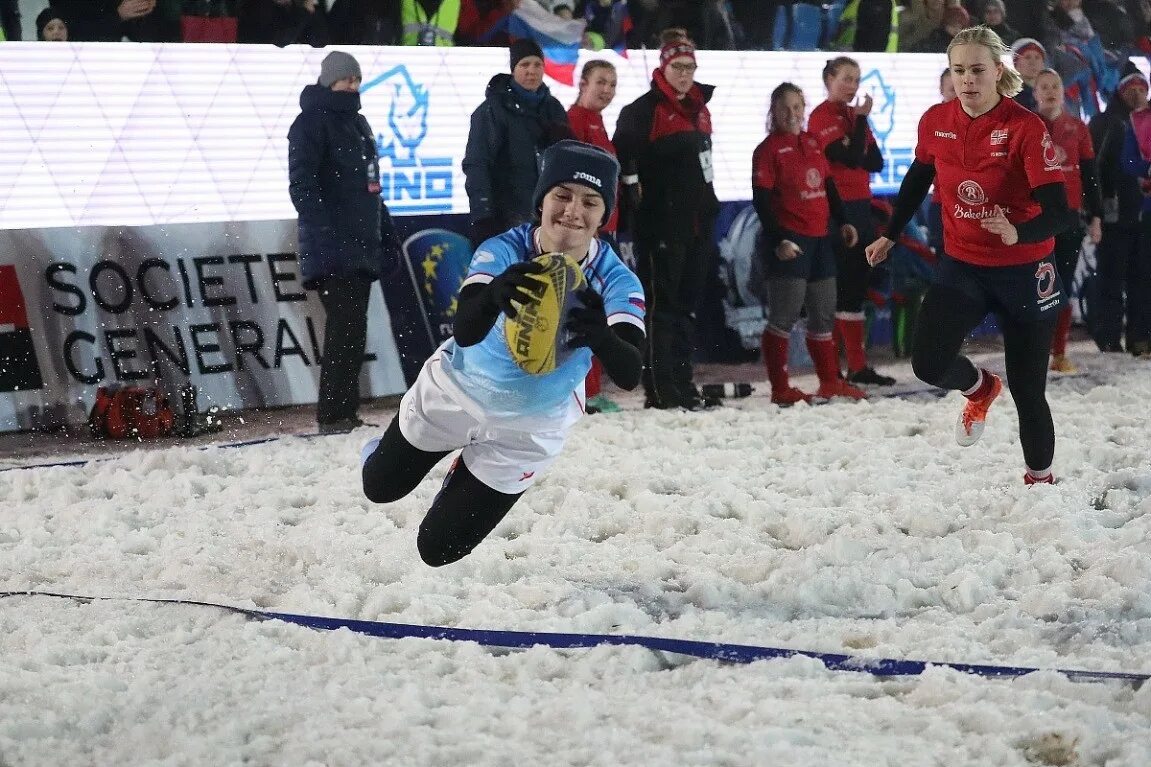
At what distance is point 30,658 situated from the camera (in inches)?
156

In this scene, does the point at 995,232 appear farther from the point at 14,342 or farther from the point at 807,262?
the point at 14,342

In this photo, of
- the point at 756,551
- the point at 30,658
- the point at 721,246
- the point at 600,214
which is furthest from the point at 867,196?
the point at 30,658

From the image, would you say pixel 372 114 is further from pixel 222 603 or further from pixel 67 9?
pixel 222 603

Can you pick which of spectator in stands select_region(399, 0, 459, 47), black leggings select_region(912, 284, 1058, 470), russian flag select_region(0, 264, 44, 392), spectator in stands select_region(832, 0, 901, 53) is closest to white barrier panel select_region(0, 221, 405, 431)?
russian flag select_region(0, 264, 44, 392)

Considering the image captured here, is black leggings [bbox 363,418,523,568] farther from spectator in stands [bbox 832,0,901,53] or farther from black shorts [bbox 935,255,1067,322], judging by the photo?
spectator in stands [bbox 832,0,901,53]

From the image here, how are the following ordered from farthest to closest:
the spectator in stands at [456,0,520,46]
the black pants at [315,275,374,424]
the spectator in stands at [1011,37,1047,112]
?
the spectator in stands at [456,0,520,46], the spectator in stands at [1011,37,1047,112], the black pants at [315,275,374,424]

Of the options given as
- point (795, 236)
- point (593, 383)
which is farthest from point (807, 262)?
point (593, 383)

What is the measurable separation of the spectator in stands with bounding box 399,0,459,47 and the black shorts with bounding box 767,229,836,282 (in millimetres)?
2997

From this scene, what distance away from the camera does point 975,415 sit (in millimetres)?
6199

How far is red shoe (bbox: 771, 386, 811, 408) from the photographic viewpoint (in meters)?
8.98

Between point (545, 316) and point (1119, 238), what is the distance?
857 cm

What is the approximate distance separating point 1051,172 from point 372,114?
557cm

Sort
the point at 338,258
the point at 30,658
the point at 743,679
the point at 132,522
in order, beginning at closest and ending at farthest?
the point at 743,679, the point at 30,658, the point at 132,522, the point at 338,258

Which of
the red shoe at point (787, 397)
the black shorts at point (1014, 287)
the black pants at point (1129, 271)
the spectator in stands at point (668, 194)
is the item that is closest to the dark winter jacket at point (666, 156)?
the spectator in stands at point (668, 194)
